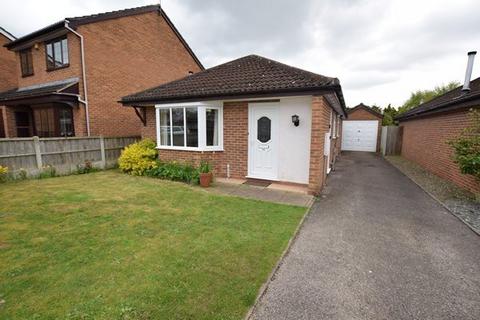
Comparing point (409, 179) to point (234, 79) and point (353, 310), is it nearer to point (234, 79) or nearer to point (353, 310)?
point (234, 79)

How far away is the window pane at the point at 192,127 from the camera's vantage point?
28.0 ft

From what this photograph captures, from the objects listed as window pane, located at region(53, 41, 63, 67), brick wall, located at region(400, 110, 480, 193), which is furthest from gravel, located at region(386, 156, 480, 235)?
window pane, located at region(53, 41, 63, 67)

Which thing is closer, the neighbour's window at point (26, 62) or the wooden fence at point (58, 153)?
the wooden fence at point (58, 153)

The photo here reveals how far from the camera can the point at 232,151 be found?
8570 mm

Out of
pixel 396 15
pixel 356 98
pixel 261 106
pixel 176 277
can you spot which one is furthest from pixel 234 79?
pixel 356 98

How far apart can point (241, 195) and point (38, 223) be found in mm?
4551

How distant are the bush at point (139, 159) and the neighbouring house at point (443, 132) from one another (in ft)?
36.0

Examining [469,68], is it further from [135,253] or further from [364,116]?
[135,253]

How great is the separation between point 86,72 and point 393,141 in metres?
20.7

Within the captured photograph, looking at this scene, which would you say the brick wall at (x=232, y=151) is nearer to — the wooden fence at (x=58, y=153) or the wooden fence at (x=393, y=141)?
the wooden fence at (x=58, y=153)

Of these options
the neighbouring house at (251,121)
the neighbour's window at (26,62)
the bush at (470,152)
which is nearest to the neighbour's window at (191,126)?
the neighbouring house at (251,121)

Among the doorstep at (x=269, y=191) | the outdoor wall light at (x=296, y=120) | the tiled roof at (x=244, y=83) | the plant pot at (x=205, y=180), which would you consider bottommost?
the doorstep at (x=269, y=191)

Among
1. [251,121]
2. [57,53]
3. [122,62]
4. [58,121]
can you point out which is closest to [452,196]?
[251,121]

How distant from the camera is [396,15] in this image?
343 inches
